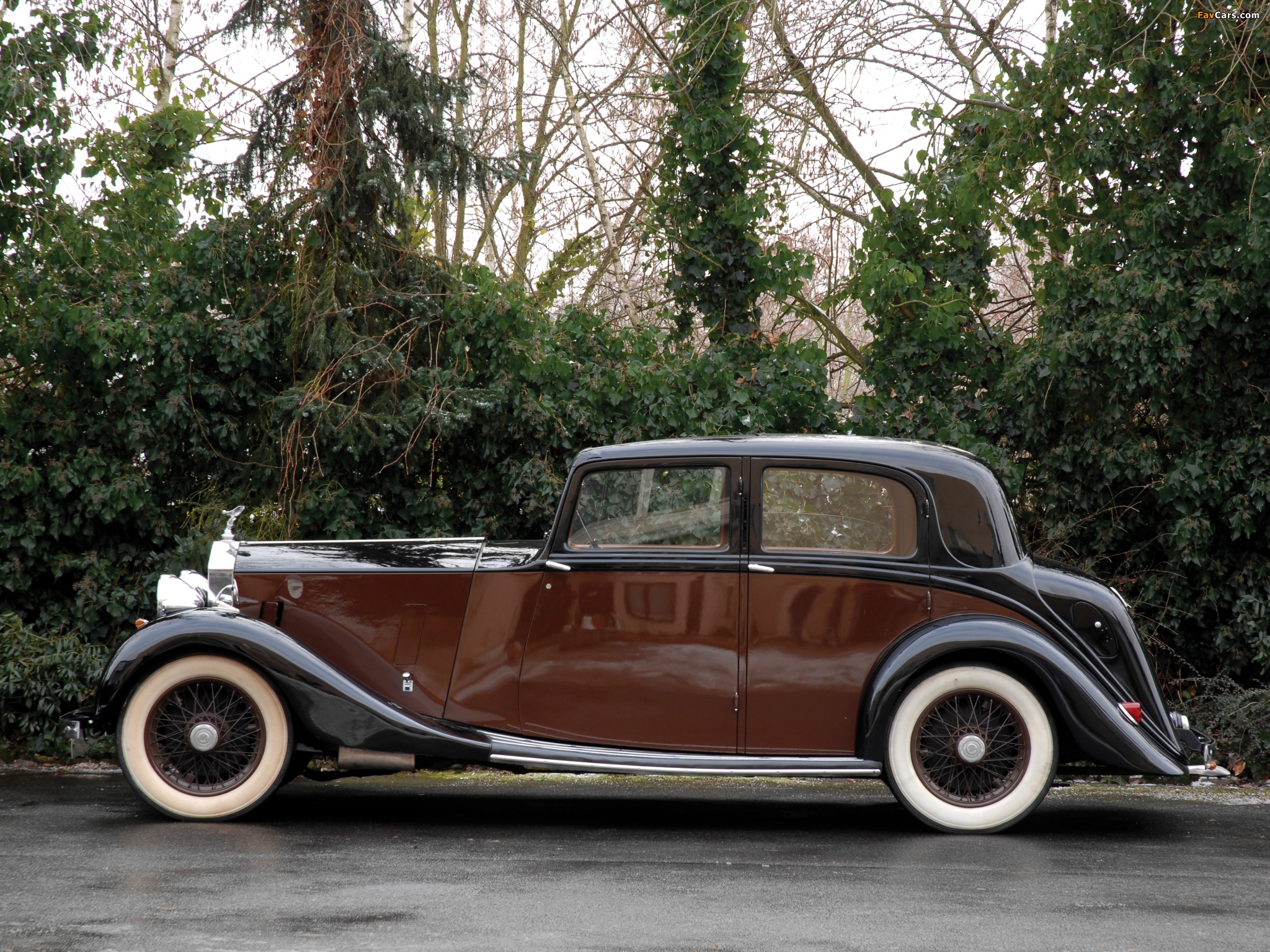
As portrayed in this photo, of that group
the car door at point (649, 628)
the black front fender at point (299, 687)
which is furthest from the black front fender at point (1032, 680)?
the black front fender at point (299, 687)

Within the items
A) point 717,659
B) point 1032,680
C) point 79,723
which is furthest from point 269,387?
point 1032,680

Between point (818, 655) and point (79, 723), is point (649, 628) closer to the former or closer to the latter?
point (818, 655)

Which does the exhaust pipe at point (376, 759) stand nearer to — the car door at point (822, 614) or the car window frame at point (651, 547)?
the car window frame at point (651, 547)

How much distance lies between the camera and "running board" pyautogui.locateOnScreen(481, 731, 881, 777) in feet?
16.5

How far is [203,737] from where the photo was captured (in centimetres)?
519

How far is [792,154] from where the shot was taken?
1162cm

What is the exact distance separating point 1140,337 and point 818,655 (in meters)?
3.76

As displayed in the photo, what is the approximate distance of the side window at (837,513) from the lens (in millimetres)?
5223

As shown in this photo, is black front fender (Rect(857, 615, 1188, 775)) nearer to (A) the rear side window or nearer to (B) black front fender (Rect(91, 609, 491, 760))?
(A) the rear side window

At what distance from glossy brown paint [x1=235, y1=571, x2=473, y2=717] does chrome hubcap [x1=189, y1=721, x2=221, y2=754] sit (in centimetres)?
56

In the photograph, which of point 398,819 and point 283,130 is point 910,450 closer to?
point 398,819

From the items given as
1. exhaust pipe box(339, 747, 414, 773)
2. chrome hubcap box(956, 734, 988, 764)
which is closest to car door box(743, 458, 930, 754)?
chrome hubcap box(956, 734, 988, 764)

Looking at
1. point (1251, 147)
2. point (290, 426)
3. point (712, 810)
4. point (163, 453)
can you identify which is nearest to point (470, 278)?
point (290, 426)

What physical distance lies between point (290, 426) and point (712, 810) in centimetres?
400
